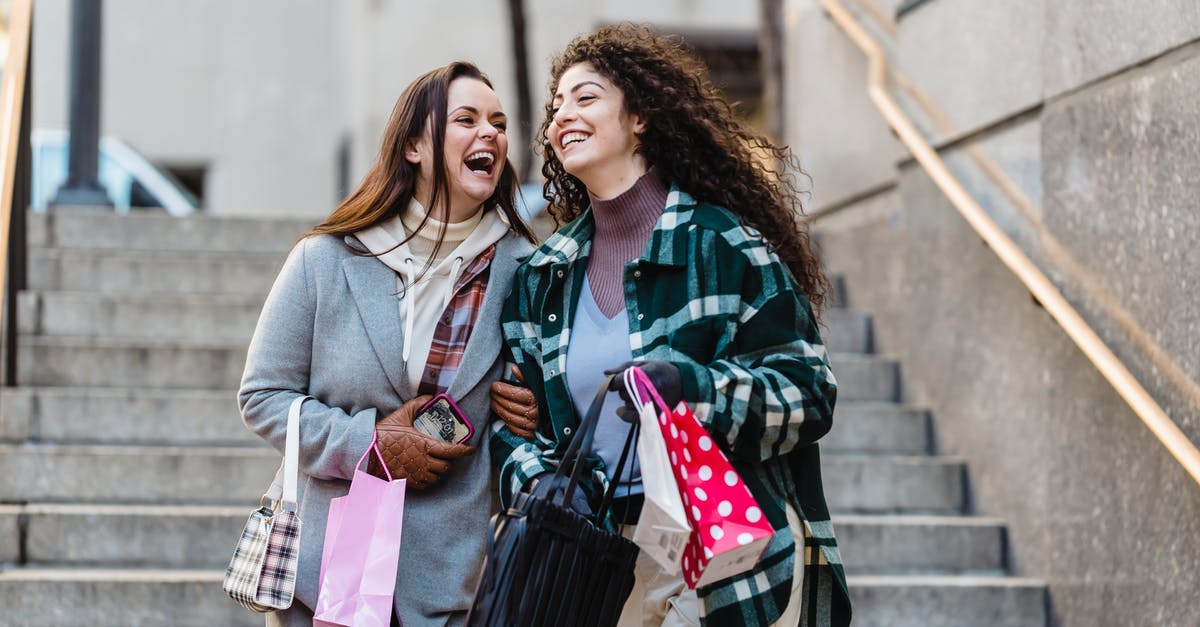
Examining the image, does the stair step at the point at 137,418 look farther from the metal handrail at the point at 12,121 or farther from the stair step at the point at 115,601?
the stair step at the point at 115,601

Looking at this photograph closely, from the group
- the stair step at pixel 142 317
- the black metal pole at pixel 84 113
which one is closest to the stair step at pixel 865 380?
the stair step at pixel 142 317

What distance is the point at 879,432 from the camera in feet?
18.7

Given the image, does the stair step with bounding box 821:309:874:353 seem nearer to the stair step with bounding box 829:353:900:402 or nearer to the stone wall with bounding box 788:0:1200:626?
the stone wall with bounding box 788:0:1200:626

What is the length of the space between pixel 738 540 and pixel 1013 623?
2534 millimetres

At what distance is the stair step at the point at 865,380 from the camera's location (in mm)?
5984

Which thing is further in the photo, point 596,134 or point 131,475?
point 131,475

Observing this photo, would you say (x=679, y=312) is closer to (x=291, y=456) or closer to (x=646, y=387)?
(x=646, y=387)

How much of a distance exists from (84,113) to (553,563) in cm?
618

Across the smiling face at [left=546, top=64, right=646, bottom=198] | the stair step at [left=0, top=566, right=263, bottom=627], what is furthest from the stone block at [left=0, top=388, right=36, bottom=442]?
the smiling face at [left=546, top=64, right=646, bottom=198]

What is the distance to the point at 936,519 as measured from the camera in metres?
5.14

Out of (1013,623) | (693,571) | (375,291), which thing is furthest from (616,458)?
(1013,623)

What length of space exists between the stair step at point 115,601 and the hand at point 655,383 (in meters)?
2.28

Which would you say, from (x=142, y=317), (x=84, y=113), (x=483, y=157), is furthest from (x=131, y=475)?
(x=84, y=113)

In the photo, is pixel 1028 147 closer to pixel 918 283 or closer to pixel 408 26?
pixel 918 283
